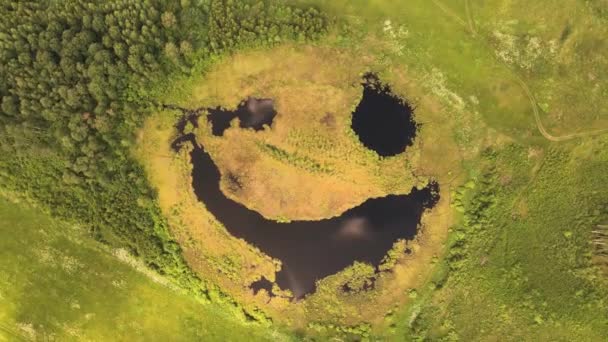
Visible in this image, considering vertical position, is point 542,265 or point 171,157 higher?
point 171,157

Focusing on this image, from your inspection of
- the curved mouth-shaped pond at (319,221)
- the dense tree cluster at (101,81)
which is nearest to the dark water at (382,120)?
the curved mouth-shaped pond at (319,221)

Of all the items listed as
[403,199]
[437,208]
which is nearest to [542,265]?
[437,208]

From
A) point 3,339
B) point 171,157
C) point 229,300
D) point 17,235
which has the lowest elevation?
point 3,339

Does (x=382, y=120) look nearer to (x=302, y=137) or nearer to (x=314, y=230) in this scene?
(x=302, y=137)

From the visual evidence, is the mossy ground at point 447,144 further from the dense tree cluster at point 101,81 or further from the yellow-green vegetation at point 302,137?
the dense tree cluster at point 101,81

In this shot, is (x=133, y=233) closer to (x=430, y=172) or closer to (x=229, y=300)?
(x=229, y=300)

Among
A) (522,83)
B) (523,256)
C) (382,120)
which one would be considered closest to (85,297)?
(382,120)

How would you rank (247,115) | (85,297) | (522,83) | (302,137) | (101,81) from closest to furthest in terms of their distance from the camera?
Answer: (101,81)
(522,83)
(302,137)
(85,297)
(247,115)
